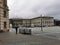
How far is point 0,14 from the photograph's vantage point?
3544cm

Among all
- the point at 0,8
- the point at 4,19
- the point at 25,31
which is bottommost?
the point at 25,31

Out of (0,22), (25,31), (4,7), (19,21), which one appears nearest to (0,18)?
(0,22)

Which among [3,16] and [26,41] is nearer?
[26,41]

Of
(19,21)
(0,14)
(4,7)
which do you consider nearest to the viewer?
→ (0,14)

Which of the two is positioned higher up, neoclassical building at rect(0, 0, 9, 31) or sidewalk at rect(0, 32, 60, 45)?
neoclassical building at rect(0, 0, 9, 31)

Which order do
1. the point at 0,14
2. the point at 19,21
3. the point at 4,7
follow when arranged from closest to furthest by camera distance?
the point at 0,14 < the point at 4,7 < the point at 19,21

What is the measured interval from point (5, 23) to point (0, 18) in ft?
9.43

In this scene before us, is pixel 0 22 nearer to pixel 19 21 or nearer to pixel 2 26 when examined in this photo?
pixel 2 26

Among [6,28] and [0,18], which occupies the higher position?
→ [0,18]

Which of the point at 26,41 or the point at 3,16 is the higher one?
the point at 3,16

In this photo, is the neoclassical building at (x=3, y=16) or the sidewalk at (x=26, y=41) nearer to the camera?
the sidewalk at (x=26, y=41)

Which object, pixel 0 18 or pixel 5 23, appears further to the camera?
pixel 5 23

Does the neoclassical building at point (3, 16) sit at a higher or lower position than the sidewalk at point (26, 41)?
higher

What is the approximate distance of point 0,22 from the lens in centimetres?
3581
